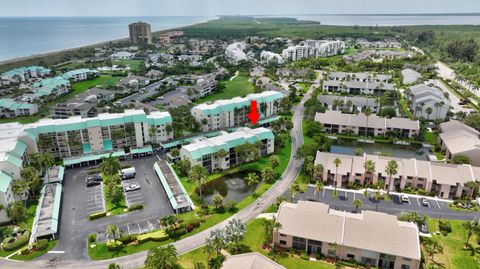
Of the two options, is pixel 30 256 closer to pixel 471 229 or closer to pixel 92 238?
pixel 92 238

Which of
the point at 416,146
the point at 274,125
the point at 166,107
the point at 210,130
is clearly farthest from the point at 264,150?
the point at 166,107

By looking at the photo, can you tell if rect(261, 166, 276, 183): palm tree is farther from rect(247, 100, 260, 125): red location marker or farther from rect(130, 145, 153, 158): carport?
rect(247, 100, 260, 125): red location marker

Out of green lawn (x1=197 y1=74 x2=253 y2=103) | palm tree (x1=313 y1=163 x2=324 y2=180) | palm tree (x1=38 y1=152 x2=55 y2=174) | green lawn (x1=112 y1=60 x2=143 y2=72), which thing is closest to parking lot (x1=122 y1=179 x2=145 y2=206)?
palm tree (x1=38 y1=152 x2=55 y2=174)

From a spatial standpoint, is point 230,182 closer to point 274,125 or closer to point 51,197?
point 274,125

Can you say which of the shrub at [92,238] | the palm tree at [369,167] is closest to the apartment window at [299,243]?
the palm tree at [369,167]

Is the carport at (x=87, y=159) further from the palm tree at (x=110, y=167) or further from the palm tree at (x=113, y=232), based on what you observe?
the palm tree at (x=113, y=232)

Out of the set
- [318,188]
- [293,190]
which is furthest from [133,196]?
[318,188]
